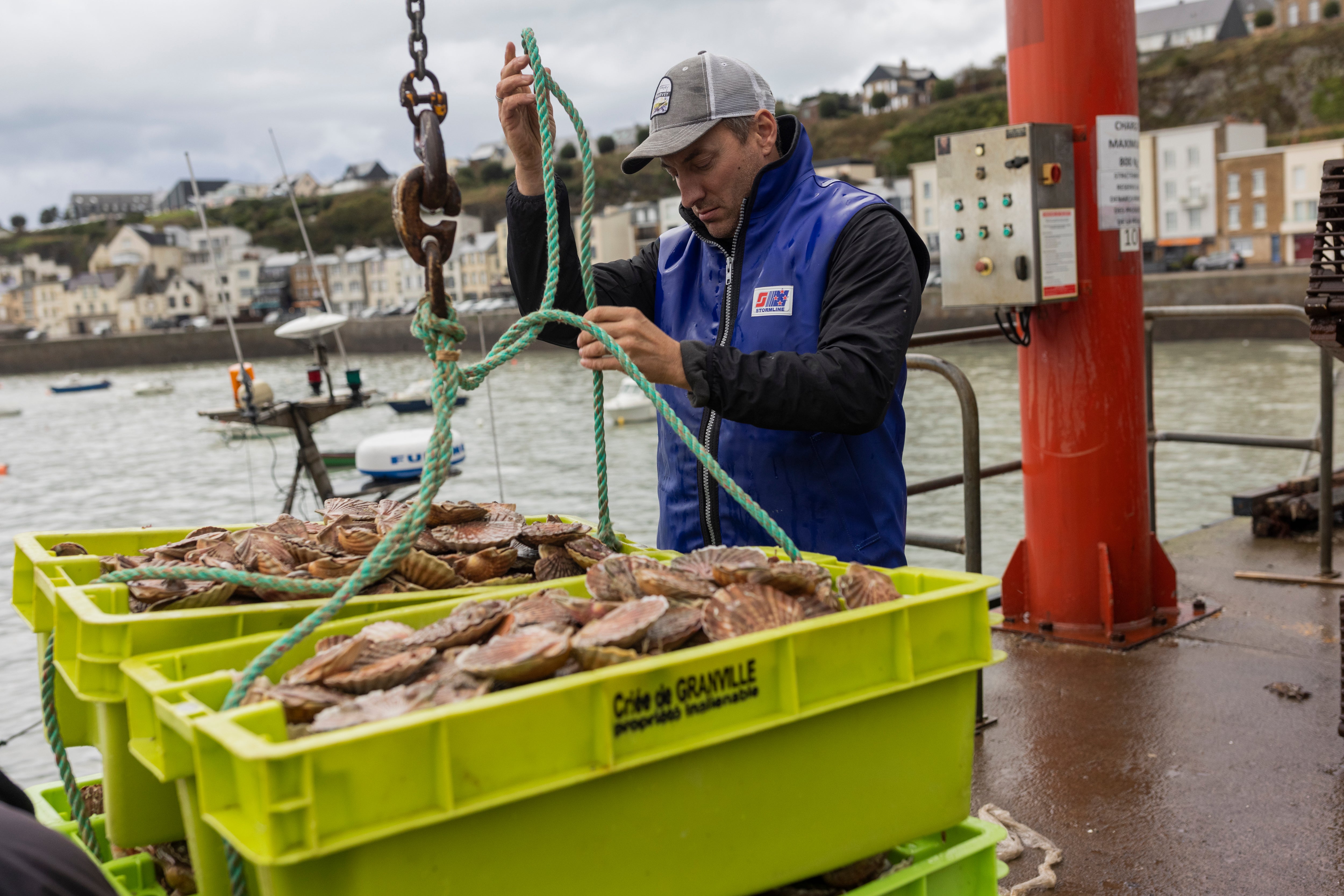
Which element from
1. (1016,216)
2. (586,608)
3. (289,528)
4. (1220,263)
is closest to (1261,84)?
(1220,263)

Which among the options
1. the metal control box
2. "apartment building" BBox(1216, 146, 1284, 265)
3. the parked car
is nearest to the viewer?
the metal control box

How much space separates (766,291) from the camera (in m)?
2.54

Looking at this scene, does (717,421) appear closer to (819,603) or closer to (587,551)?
(587,551)

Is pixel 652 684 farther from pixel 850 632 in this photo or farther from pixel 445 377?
pixel 445 377

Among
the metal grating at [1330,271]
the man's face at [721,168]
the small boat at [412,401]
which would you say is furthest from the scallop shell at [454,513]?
the small boat at [412,401]

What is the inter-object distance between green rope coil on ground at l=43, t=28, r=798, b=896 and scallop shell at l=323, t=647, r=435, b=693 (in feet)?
0.28

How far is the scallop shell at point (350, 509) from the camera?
2.04 meters

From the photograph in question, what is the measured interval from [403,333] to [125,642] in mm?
70125

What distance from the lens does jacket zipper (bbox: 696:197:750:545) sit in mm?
2590

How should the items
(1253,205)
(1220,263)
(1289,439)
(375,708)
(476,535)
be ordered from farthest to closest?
(1253,205)
(1220,263)
(1289,439)
(476,535)
(375,708)

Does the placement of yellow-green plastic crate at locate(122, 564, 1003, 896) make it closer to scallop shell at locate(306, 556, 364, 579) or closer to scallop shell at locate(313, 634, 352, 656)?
scallop shell at locate(313, 634, 352, 656)

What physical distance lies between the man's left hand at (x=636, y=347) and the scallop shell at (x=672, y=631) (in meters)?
0.61

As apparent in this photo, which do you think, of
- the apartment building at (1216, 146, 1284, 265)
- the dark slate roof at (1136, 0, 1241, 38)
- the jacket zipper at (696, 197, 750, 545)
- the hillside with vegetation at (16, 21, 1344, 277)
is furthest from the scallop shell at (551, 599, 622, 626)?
the dark slate roof at (1136, 0, 1241, 38)

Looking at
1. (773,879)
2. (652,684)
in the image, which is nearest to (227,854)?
(652,684)
